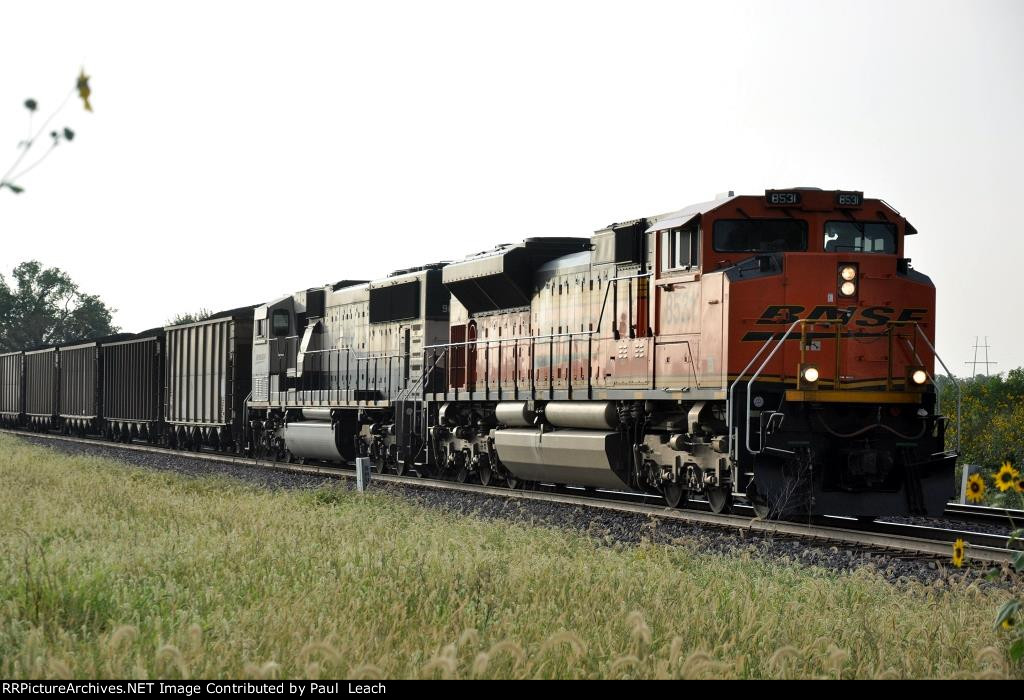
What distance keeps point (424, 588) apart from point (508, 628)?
4.83 feet

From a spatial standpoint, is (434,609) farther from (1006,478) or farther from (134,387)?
(134,387)

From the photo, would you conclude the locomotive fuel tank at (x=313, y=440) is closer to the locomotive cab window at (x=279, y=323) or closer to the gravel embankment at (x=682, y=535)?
the locomotive cab window at (x=279, y=323)

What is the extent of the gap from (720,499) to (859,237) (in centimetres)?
347

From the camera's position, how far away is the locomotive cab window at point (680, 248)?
13898 millimetres

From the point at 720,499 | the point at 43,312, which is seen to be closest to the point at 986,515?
the point at 720,499

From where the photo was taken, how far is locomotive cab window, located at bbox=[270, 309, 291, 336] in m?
27.4

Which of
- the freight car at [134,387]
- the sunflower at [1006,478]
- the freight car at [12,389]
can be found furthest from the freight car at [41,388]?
the sunflower at [1006,478]

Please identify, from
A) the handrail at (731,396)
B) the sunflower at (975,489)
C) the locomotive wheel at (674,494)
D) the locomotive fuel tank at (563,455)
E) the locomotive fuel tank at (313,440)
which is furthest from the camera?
the locomotive fuel tank at (313,440)

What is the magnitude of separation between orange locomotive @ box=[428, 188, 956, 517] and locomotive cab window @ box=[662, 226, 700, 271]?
0.07ft

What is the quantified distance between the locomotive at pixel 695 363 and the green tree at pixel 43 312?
110m

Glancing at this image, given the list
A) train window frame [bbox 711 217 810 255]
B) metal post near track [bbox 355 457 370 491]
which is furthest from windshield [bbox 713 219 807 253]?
metal post near track [bbox 355 457 370 491]

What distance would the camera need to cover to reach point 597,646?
556 cm

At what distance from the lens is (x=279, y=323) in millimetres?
27438
